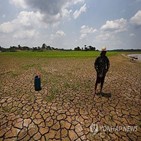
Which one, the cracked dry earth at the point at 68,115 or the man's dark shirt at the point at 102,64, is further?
the man's dark shirt at the point at 102,64

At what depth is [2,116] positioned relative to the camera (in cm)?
459

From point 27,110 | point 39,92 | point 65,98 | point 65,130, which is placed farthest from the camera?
point 39,92

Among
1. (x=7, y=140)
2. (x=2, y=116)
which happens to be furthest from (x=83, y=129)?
(x=2, y=116)

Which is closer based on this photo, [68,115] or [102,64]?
[68,115]

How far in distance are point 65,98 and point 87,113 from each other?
158cm

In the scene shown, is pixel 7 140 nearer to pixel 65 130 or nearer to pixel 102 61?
pixel 65 130

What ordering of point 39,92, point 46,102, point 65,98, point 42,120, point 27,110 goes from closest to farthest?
point 42,120, point 27,110, point 46,102, point 65,98, point 39,92

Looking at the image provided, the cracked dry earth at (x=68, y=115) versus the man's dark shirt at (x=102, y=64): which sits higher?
the man's dark shirt at (x=102, y=64)

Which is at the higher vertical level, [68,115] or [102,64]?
[102,64]

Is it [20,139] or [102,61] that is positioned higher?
[102,61]

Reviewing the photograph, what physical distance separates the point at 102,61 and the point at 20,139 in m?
4.22

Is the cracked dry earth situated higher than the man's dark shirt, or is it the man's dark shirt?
the man's dark shirt

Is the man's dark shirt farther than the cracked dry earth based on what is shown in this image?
Yes

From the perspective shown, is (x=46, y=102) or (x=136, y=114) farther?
(x=46, y=102)
